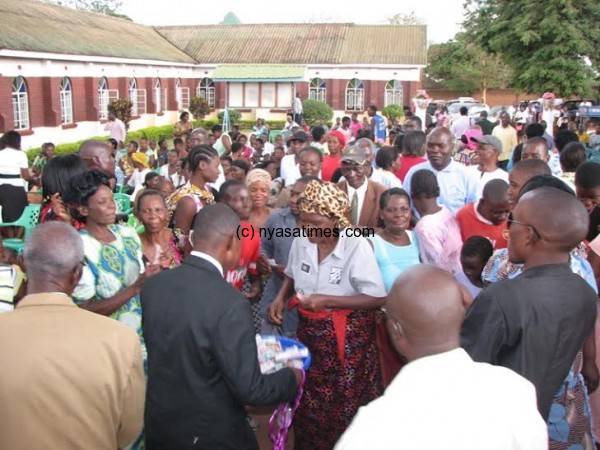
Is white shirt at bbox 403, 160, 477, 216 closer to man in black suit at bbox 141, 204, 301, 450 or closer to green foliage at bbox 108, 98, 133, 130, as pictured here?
man in black suit at bbox 141, 204, 301, 450

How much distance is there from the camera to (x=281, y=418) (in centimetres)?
301

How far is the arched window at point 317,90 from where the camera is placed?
32.5 meters

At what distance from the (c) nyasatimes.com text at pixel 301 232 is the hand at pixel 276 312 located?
1.46 ft

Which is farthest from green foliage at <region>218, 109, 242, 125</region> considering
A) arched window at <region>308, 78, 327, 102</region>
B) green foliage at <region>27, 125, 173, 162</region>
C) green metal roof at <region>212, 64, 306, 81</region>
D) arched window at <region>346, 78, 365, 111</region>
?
arched window at <region>346, 78, 365, 111</region>

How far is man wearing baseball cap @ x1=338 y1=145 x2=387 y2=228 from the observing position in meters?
5.06

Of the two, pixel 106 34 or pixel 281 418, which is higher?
pixel 106 34

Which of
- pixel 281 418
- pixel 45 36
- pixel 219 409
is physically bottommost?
pixel 281 418

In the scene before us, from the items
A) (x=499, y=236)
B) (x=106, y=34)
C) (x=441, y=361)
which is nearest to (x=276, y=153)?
(x=499, y=236)

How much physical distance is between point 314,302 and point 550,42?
672 inches

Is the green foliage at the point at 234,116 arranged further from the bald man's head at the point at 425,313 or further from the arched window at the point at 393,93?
the bald man's head at the point at 425,313

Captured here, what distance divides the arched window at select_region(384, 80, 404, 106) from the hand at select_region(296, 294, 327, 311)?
2959 cm

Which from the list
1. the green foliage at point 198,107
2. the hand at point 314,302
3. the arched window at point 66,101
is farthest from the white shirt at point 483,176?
the green foliage at point 198,107

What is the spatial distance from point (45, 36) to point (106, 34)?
252 inches

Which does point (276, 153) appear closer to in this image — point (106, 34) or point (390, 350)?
point (390, 350)
